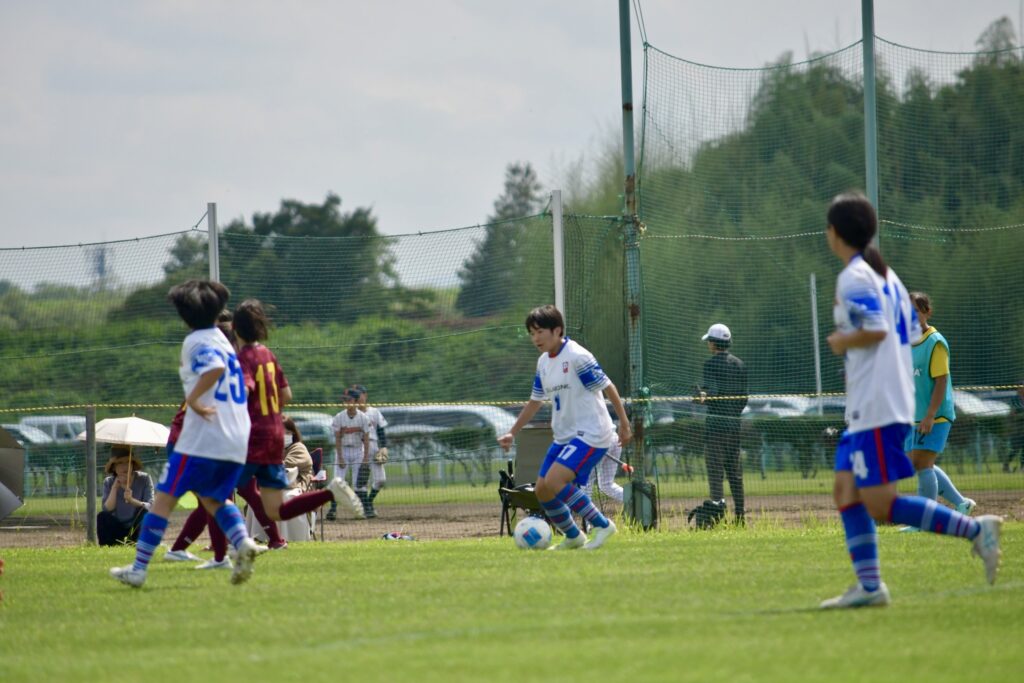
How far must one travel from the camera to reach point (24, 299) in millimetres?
13312

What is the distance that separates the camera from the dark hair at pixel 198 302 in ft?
24.5

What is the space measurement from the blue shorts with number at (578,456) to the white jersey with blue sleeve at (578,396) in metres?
0.04

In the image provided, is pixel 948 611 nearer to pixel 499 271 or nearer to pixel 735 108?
pixel 499 271

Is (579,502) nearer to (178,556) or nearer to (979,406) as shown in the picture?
(178,556)

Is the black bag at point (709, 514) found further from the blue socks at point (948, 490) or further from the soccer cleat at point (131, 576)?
the soccer cleat at point (131, 576)

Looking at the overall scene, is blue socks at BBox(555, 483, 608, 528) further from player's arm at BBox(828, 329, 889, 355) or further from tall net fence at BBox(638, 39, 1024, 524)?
player's arm at BBox(828, 329, 889, 355)

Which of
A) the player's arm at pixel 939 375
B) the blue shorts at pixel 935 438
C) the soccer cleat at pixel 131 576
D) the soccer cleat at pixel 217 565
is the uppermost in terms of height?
the player's arm at pixel 939 375

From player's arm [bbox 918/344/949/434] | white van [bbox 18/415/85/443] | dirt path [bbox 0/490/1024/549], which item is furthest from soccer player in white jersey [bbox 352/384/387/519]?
player's arm [bbox 918/344/949/434]

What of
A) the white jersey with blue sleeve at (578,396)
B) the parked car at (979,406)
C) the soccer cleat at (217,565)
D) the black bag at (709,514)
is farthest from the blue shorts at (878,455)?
the parked car at (979,406)

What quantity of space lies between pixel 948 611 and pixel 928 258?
11388 mm

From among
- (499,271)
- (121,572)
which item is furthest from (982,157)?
(121,572)

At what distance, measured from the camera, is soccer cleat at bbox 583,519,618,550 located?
9.41 m

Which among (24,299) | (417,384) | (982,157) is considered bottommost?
(417,384)

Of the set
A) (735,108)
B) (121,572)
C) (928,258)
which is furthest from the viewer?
(928,258)
